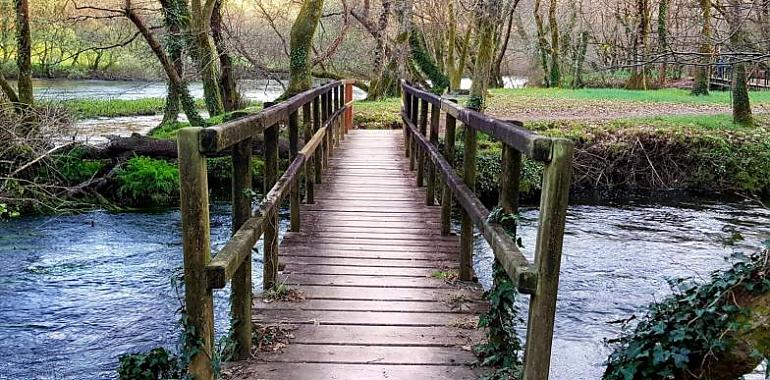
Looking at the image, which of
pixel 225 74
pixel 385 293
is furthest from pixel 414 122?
pixel 225 74

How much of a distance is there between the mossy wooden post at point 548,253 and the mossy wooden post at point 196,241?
1.29 m

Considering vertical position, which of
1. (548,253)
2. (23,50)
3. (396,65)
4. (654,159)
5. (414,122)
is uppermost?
(396,65)

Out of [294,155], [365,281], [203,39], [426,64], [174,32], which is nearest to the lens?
→ [365,281]

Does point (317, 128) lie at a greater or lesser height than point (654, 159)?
greater

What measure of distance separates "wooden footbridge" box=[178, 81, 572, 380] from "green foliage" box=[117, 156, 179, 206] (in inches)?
241

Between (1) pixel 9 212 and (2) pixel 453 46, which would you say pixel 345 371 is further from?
(2) pixel 453 46

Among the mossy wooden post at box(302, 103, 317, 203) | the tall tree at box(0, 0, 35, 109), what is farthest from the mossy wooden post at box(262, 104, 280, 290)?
the tall tree at box(0, 0, 35, 109)

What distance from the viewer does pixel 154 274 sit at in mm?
8555

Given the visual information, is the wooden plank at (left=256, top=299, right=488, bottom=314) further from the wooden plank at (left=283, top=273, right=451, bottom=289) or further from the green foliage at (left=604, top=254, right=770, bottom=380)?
the green foliage at (left=604, top=254, right=770, bottom=380)

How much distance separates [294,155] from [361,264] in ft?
4.02

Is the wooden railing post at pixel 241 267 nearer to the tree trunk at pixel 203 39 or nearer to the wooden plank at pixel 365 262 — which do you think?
the wooden plank at pixel 365 262

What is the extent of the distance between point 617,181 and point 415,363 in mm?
11865

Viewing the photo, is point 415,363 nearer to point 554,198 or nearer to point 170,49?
point 554,198

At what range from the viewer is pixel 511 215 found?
3158mm
